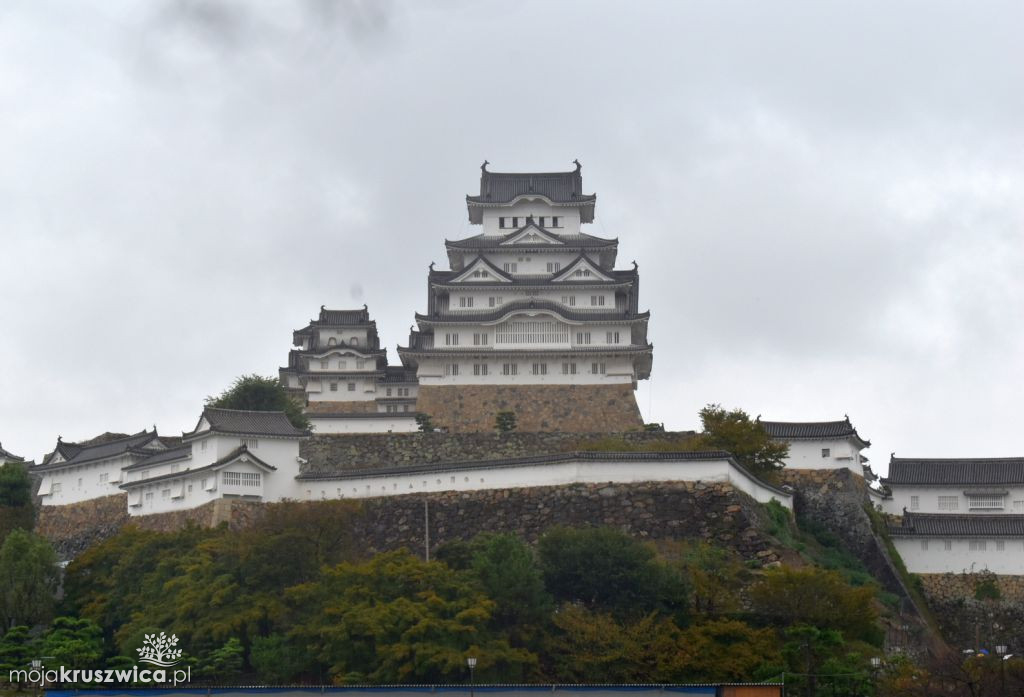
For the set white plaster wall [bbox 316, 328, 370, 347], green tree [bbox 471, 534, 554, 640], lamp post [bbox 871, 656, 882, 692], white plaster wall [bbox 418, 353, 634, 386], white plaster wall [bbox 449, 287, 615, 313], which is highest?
white plaster wall [bbox 316, 328, 370, 347]

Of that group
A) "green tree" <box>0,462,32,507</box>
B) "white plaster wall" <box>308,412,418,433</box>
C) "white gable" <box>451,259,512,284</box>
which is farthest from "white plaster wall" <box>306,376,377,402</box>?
"green tree" <box>0,462,32,507</box>

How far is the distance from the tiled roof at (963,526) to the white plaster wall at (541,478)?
424cm

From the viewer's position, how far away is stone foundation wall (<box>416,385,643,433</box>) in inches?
2142

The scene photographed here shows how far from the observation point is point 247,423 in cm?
4594

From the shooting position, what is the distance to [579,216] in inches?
2467

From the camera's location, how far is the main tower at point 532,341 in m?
55.0

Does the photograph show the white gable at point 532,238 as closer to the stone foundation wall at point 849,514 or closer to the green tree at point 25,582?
the stone foundation wall at point 849,514

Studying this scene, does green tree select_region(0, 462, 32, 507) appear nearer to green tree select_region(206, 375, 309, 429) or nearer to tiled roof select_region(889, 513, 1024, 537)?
green tree select_region(206, 375, 309, 429)

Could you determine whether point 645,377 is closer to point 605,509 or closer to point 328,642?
point 605,509

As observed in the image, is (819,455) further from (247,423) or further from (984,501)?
(247,423)

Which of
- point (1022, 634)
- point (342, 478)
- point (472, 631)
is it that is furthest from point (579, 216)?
point (472, 631)

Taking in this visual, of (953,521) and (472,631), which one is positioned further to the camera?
(953,521)

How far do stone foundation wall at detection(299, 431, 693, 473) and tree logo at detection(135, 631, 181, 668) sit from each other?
40.7ft

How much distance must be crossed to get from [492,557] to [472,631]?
2.77 metres
